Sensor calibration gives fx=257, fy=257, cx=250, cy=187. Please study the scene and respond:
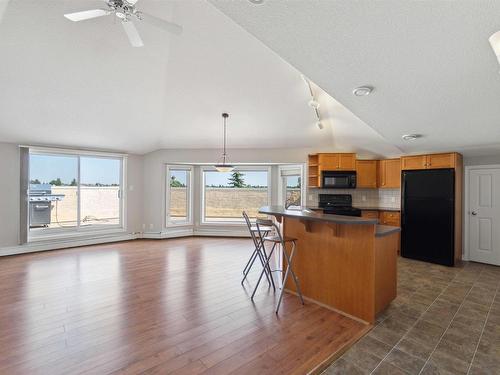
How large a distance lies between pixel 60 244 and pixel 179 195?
9.04 ft

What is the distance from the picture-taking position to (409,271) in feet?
13.7

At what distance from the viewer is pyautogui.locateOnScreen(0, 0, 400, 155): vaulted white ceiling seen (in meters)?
2.94

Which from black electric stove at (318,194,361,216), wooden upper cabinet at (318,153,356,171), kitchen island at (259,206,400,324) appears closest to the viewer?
kitchen island at (259,206,400,324)

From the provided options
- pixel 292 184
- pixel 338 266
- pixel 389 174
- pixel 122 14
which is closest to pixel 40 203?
pixel 122 14

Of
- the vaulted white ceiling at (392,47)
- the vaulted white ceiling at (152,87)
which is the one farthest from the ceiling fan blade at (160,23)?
the vaulted white ceiling at (392,47)

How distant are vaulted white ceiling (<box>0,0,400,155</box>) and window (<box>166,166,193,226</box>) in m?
1.05

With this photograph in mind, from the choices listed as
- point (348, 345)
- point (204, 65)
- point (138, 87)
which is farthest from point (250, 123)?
point (348, 345)

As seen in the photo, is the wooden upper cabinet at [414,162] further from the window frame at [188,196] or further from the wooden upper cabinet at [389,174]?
the window frame at [188,196]

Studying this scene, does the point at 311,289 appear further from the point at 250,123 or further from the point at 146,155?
the point at 146,155

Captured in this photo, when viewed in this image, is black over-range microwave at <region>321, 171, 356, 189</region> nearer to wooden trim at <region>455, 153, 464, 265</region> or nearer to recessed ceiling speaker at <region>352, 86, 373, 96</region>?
wooden trim at <region>455, 153, 464, 265</region>

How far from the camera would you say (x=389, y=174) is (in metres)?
5.56

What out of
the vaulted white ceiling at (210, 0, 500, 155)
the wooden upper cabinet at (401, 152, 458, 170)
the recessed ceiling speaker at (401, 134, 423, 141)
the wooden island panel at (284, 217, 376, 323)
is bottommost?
the wooden island panel at (284, 217, 376, 323)

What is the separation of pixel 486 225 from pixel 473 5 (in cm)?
500

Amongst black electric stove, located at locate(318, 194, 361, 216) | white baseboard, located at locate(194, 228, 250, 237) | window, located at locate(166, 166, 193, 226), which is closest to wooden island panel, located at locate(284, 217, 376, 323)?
black electric stove, located at locate(318, 194, 361, 216)
